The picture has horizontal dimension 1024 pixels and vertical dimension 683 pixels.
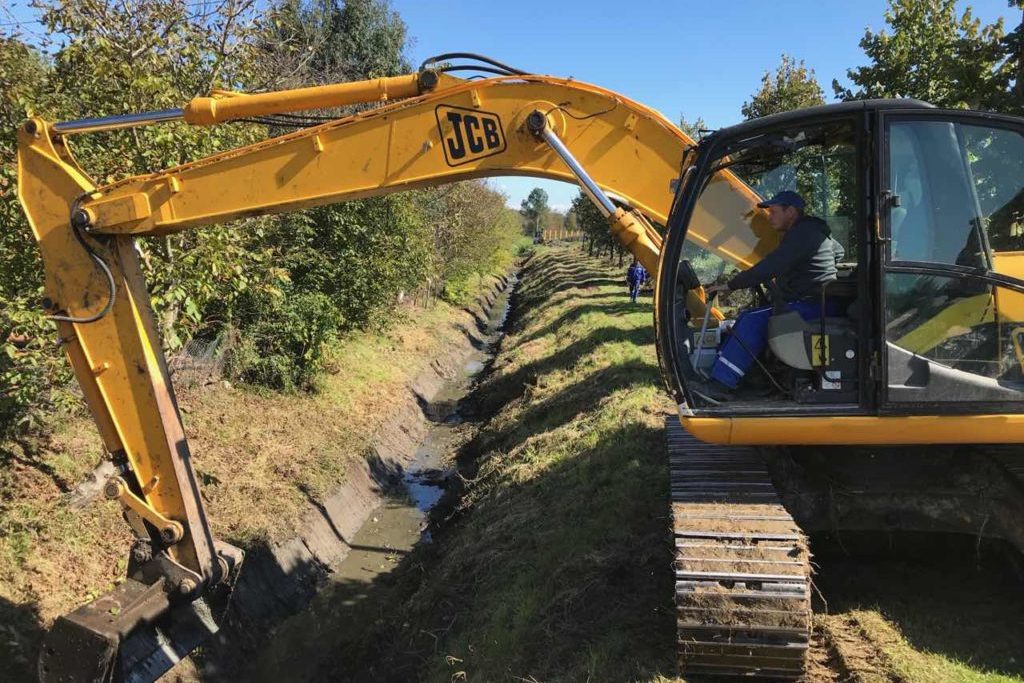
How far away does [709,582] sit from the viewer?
10.5 ft

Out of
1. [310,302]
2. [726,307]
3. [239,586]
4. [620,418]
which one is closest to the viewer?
[726,307]

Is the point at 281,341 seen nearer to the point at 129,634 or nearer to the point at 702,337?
the point at 129,634

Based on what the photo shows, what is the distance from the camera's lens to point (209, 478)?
7512 millimetres

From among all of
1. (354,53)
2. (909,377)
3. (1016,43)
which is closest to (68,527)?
(909,377)

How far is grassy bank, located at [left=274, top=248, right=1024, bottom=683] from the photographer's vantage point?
12.7 feet

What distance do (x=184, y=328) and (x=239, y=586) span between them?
9.17 ft

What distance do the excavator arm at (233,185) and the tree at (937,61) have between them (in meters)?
8.04

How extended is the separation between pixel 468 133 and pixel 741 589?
3075 millimetres

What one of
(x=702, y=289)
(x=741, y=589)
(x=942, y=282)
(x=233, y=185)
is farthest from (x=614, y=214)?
(x=233, y=185)

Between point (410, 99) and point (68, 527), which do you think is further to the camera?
point (68, 527)

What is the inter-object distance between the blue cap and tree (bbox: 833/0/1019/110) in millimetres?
7402

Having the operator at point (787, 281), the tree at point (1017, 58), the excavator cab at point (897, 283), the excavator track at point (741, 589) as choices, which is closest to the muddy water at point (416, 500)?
the excavator track at point (741, 589)

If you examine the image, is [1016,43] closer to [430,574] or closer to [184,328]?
[430,574]

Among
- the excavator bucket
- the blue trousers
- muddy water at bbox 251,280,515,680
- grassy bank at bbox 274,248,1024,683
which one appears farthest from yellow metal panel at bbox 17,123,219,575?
the blue trousers
